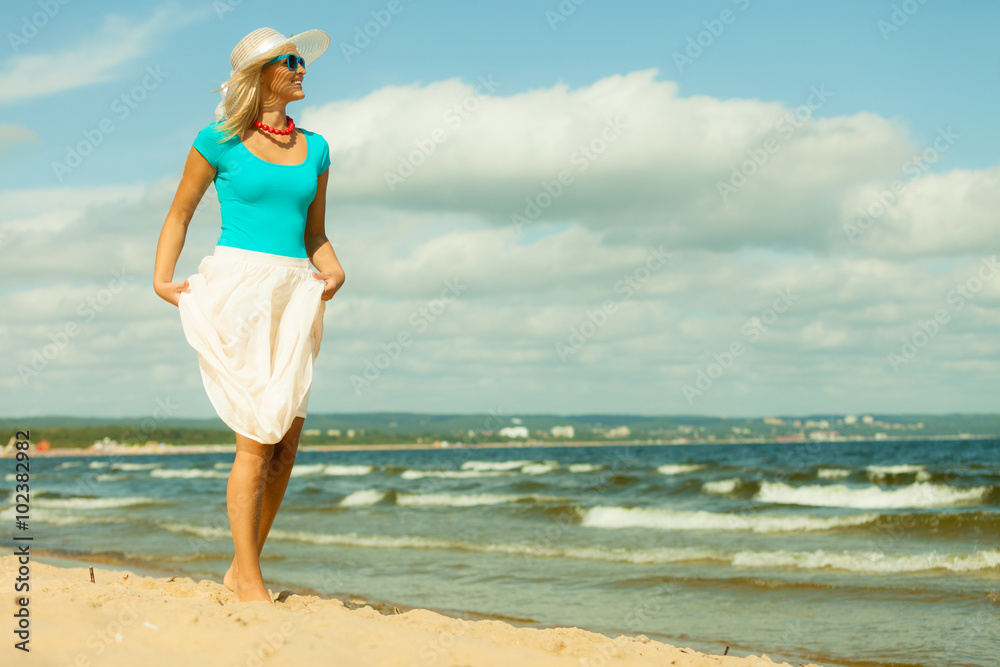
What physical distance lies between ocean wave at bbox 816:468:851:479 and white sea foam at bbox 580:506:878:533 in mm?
12154

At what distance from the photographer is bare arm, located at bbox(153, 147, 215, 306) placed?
11.0 feet

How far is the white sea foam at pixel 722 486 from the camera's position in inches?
869

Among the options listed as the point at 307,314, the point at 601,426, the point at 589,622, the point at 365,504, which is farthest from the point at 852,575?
the point at 601,426

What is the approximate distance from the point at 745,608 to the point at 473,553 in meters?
4.64

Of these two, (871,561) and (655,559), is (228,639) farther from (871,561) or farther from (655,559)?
(871,561)

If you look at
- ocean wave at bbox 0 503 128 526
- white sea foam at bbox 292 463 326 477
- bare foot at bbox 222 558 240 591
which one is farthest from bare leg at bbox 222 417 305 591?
white sea foam at bbox 292 463 326 477

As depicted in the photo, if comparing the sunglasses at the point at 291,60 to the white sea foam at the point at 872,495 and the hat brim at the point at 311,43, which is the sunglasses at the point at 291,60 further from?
the white sea foam at the point at 872,495

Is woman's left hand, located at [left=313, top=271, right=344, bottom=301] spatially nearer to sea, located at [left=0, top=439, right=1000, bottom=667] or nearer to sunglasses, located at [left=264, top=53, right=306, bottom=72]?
sunglasses, located at [left=264, top=53, right=306, bottom=72]

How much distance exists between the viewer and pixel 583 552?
1062cm

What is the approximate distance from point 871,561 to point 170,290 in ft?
30.0

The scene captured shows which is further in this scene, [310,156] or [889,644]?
[889,644]

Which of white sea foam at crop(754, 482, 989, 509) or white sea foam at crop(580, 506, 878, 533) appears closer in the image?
white sea foam at crop(580, 506, 878, 533)

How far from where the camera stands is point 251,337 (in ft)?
10.8

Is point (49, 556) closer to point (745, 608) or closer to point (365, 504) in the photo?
point (745, 608)
